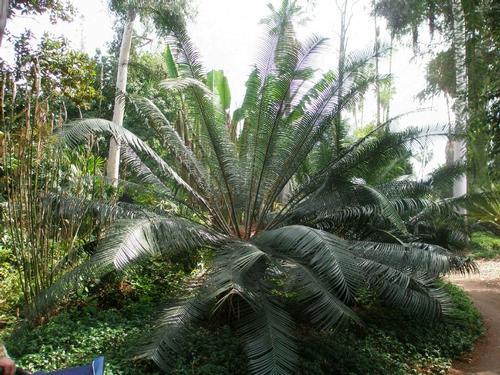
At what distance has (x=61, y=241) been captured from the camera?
5.84 metres

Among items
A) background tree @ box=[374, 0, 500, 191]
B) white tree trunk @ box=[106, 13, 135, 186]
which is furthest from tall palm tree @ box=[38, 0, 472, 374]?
white tree trunk @ box=[106, 13, 135, 186]

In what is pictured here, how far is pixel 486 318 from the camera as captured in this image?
7.94 meters

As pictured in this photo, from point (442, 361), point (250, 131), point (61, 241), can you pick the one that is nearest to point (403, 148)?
point (250, 131)

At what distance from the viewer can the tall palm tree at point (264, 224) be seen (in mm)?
4336

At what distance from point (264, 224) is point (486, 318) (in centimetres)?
433

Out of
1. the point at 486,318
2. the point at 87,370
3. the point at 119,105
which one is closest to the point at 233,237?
the point at 87,370

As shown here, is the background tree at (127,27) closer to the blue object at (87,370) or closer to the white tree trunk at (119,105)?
the white tree trunk at (119,105)

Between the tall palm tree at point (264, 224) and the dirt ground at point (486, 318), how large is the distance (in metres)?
0.72

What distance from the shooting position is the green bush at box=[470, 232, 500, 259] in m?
13.9

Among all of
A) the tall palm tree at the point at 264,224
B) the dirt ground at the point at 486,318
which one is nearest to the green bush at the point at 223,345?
the dirt ground at the point at 486,318

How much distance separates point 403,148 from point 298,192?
169cm

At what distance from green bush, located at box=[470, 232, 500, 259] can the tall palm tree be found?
8723 mm

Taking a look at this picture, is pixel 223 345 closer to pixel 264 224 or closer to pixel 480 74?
pixel 264 224

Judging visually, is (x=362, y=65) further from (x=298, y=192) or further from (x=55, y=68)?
(x=55, y=68)
